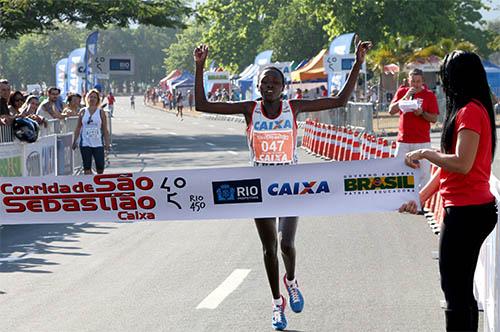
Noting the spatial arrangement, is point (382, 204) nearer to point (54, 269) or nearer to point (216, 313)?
point (216, 313)

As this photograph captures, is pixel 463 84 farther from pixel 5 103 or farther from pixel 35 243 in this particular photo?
pixel 5 103

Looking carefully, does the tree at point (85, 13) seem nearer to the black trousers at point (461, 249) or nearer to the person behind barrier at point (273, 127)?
the person behind barrier at point (273, 127)

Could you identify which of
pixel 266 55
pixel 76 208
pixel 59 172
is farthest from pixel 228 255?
pixel 266 55

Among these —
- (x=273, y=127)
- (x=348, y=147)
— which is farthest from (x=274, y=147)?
(x=348, y=147)

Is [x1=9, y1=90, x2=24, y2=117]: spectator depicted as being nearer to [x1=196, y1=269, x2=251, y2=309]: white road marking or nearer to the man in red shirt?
the man in red shirt

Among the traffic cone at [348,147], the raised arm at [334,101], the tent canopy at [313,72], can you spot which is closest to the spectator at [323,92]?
the tent canopy at [313,72]

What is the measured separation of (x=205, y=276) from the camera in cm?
1094

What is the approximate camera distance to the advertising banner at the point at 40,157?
17.5m

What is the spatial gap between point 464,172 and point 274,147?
2.36 metres

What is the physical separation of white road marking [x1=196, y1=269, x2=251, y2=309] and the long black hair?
346cm

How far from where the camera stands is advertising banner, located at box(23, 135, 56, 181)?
1752 cm

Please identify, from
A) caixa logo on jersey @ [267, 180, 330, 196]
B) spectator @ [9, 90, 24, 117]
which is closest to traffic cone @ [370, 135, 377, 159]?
spectator @ [9, 90, 24, 117]

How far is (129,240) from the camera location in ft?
46.6

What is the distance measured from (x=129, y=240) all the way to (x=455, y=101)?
8.23 m
